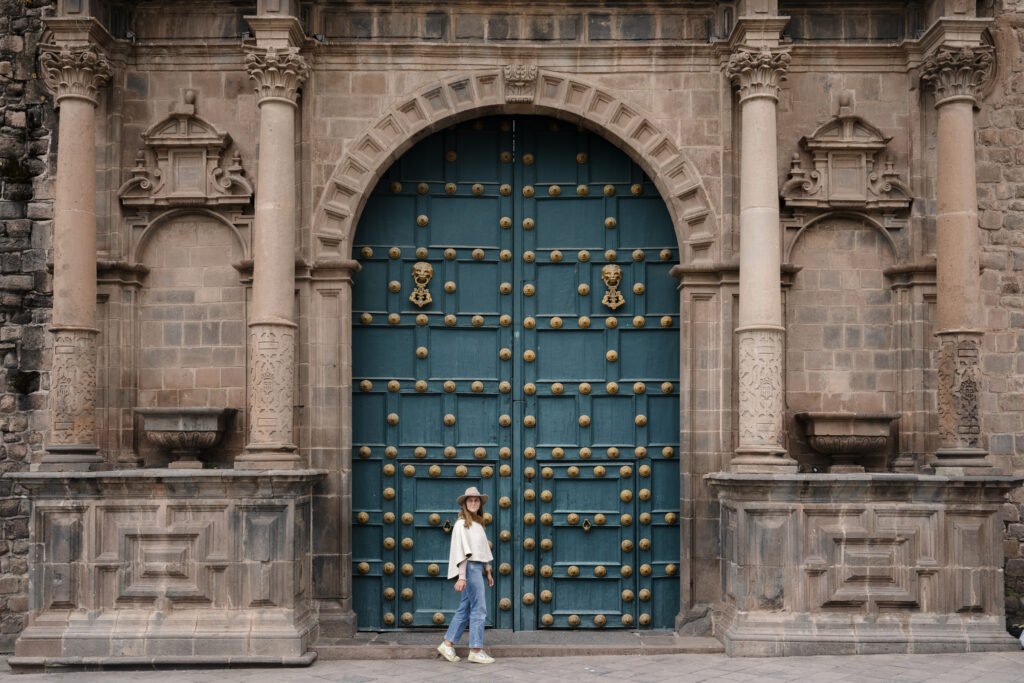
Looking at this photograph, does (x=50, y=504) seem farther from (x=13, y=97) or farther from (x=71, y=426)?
(x=13, y=97)

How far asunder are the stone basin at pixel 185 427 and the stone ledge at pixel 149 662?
1746 mm

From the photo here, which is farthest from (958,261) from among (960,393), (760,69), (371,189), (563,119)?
(371,189)

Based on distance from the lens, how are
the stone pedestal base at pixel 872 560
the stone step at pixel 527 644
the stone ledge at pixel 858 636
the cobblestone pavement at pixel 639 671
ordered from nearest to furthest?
the cobblestone pavement at pixel 639 671, the stone ledge at pixel 858 636, the stone pedestal base at pixel 872 560, the stone step at pixel 527 644

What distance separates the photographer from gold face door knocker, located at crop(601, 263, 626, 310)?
10750mm

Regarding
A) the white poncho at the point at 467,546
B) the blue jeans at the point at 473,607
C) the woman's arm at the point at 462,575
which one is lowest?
the blue jeans at the point at 473,607

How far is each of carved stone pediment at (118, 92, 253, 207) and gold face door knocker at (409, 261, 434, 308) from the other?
1.72 metres

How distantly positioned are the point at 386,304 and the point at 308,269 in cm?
88

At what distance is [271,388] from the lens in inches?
380

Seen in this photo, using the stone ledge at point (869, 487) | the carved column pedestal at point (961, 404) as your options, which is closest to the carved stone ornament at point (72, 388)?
the stone ledge at point (869, 487)

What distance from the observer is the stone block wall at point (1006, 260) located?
1053 centimetres

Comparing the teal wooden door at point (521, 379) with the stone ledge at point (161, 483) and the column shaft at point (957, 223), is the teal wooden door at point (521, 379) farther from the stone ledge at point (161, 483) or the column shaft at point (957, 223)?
the column shaft at point (957, 223)

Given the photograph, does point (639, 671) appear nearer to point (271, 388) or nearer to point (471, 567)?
point (471, 567)

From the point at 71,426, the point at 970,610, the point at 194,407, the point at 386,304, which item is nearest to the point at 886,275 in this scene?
the point at 970,610

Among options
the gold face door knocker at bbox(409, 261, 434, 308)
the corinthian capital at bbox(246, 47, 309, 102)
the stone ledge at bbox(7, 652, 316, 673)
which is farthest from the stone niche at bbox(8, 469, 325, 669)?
the corinthian capital at bbox(246, 47, 309, 102)
